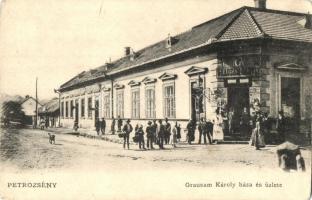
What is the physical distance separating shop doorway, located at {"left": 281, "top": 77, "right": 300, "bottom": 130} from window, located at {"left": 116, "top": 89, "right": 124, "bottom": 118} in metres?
8.03

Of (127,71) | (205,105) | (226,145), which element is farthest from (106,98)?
(226,145)

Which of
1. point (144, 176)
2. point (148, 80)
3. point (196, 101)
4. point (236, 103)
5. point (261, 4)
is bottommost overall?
point (144, 176)

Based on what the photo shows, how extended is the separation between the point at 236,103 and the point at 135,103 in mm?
6108

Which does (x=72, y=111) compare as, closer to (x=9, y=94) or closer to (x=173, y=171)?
(x=9, y=94)

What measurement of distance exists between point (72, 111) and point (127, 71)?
6.80 meters

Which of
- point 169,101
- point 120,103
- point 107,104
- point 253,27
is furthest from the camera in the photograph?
point 107,104

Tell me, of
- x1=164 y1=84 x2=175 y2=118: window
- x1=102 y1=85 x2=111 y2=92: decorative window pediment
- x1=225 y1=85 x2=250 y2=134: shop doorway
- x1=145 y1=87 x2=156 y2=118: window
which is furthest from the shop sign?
x1=102 y1=85 x2=111 y2=92: decorative window pediment

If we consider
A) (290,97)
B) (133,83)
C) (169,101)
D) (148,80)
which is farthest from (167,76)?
(290,97)

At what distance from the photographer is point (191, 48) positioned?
12680 millimetres

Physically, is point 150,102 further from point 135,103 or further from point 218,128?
point 218,128

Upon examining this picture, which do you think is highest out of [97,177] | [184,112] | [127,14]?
[127,14]

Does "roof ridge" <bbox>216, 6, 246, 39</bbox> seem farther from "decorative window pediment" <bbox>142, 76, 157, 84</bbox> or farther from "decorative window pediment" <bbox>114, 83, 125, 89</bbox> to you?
"decorative window pediment" <bbox>114, 83, 125, 89</bbox>

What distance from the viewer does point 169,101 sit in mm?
14539

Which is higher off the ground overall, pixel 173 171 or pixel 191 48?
pixel 191 48
